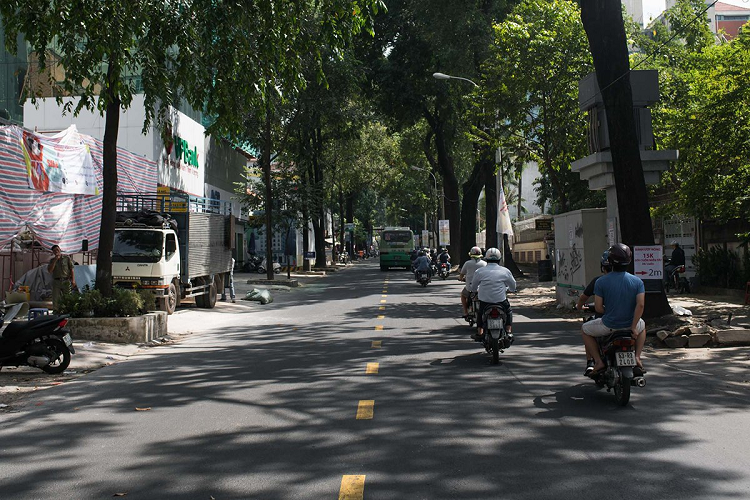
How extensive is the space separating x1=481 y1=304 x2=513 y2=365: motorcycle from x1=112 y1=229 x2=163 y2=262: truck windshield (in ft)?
35.7

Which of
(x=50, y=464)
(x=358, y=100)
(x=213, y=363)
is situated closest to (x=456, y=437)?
(x=50, y=464)

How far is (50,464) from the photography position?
5.70 meters

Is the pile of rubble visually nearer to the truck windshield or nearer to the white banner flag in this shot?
the truck windshield

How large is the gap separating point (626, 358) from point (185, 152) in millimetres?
29341

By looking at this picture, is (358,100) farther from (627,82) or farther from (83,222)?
(627,82)

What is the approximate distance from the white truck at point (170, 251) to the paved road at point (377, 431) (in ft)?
23.8

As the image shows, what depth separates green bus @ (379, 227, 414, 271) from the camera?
173ft

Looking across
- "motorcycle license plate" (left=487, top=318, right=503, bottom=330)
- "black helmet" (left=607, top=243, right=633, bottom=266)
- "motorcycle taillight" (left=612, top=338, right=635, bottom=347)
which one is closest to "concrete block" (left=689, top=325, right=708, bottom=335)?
"motorcycle license plate" (left=487, top=318, right=503, bottom=330)

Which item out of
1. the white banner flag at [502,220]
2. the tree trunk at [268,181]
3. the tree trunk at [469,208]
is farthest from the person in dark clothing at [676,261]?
the tree trunk at [268,181]

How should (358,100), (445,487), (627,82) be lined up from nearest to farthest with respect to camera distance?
(445,487) < (627,82) < (358,100)

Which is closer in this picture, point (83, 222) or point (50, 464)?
point (50, 464)

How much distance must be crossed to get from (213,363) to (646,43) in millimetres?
19769

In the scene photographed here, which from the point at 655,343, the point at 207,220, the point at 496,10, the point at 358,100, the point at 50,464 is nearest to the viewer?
the point at 50,464

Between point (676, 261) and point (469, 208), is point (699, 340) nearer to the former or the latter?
point (676, 261)
